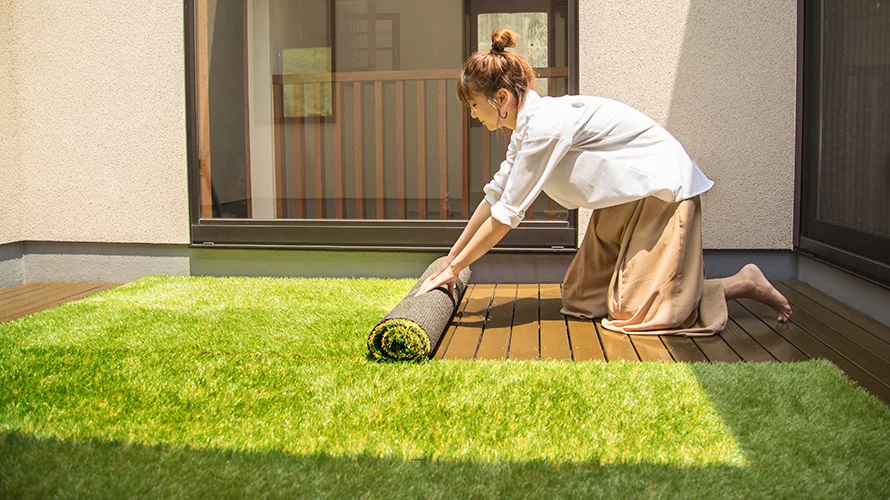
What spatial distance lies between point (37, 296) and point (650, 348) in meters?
3.26

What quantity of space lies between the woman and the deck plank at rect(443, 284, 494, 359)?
221 mm

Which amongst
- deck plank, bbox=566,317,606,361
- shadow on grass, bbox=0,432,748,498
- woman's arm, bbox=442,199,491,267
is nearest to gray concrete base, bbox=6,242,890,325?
deck plank, bbox=566,317,606,361

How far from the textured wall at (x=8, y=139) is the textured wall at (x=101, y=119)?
0.03 metres

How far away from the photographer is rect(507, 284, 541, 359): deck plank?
3176 millimetres

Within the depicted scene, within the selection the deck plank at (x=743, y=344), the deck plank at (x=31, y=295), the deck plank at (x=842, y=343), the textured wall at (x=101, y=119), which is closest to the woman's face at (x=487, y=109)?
the deck plank at (x=743, y=344)

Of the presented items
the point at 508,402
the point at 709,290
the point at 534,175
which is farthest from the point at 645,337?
the point at 508,402

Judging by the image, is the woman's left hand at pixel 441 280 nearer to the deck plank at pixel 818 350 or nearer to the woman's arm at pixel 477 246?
the woman's arm at pixel 477 246

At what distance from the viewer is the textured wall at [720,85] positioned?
4520 mm

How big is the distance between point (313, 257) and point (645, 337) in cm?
223

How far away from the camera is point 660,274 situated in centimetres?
343

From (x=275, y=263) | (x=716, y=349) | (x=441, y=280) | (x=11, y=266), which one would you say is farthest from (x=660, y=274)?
(x=11, y=266)

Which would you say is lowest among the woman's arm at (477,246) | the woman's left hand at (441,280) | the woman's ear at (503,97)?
the woman's left hand at (441,280)

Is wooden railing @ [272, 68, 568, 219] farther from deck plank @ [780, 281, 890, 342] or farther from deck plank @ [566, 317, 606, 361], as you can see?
deck plank @ [780, 281, 890, 342]

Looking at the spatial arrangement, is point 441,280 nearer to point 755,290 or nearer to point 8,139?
point 755,290
